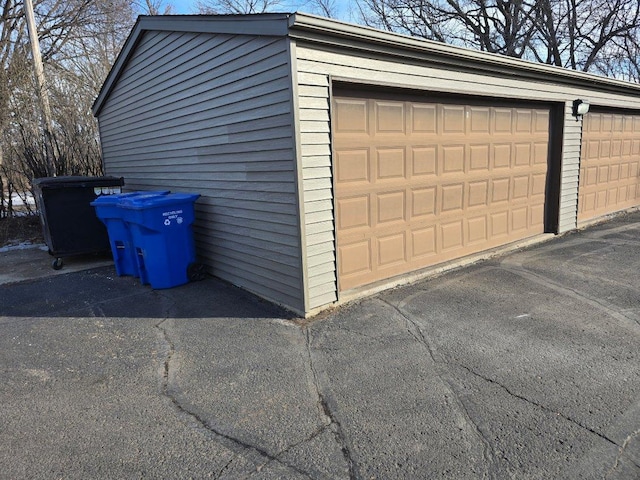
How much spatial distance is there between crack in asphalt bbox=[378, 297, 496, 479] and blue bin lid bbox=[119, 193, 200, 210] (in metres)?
2.77

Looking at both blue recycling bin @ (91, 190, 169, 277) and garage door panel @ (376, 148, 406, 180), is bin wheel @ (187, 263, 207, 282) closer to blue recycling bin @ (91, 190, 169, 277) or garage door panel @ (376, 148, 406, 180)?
blue recycling bin @ (91, 190, 169, 277)

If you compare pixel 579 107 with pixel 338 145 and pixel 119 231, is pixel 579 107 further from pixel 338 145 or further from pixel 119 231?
pixel 119 231

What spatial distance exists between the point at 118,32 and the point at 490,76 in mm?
16475

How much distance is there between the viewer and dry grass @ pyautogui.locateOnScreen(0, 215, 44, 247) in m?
8.82

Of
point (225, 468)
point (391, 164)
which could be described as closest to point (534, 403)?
point (225, 468)

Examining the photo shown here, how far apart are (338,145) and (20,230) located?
27.4ft

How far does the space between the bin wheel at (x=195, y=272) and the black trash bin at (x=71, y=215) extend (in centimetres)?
234

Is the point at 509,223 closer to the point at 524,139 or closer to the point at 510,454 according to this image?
the point at 524,139

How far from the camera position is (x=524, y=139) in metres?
6.80

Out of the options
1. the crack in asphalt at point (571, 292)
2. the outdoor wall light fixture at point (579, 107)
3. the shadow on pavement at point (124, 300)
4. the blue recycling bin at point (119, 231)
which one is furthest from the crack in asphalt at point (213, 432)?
the outdoor wall light fixture at point (579, 107)

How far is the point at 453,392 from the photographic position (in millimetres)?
2877

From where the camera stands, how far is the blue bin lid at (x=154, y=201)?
498 centimetres

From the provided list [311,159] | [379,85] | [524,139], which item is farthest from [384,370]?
[524,139]

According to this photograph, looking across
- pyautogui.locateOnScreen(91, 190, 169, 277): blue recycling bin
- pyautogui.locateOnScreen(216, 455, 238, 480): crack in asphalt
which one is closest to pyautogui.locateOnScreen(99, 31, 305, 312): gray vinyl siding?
pyautogui.locateOnScreen(91, 190, 169, 277): blue recycling bin
